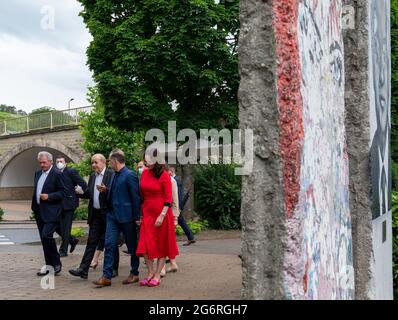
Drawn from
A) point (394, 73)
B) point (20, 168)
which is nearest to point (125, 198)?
point (394, 73)

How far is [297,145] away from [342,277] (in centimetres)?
160

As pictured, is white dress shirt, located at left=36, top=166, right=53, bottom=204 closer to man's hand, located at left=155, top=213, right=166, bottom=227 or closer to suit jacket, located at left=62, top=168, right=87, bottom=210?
suit jacket, located at left=62, top=168, right=87, bottom=210

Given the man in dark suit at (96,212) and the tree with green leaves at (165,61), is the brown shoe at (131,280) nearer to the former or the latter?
the man in dark suit at (96,212)

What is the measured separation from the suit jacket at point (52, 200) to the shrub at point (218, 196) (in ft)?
34.0

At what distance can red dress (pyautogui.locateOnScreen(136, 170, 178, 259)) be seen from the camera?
8.24 meters

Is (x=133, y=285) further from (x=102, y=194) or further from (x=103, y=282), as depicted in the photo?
(x=102, y=194)

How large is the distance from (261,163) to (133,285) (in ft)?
17.5

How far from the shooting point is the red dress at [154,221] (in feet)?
27.0

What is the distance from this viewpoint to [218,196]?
63.4 feet

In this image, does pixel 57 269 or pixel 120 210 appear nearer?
pixel 120 210

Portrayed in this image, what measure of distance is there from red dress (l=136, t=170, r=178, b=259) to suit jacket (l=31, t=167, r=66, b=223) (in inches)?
62.6

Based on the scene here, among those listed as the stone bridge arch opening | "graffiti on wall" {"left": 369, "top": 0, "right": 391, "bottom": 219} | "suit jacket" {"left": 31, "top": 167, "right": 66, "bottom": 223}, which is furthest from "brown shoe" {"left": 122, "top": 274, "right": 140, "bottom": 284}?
the stone bridge arch opening
